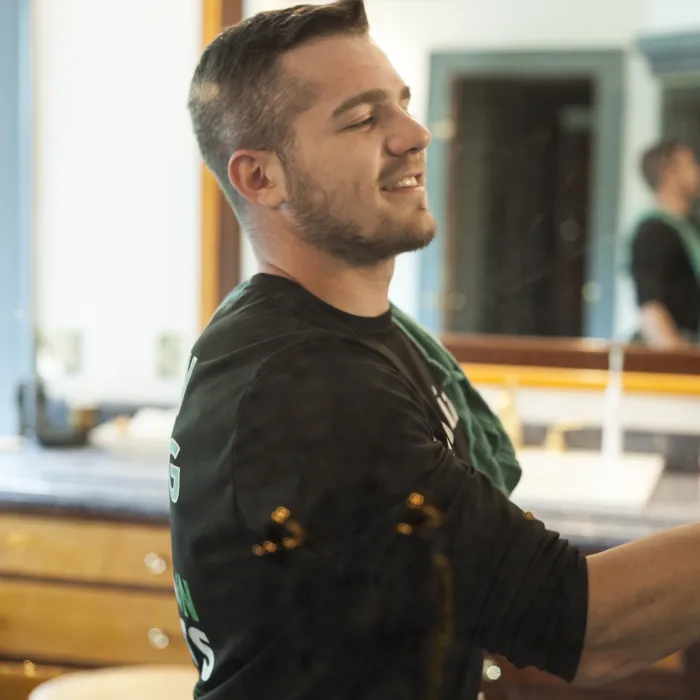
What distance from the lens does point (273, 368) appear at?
29.0 inches

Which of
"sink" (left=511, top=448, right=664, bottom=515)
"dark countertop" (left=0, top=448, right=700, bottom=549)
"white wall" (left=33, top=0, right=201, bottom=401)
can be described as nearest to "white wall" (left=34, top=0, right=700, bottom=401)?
"white wall" (left=33, top=0, right=201, bottom=401)

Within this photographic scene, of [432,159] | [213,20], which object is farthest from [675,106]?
[213,20]

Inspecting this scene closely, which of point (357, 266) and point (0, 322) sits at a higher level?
point (357, 266)

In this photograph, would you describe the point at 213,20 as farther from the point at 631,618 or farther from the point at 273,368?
the point at 631,618

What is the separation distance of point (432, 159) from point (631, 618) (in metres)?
1.25

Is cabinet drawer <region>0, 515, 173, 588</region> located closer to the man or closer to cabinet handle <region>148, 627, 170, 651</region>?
cabinet handle <region>148, 627, 170, 651</region>

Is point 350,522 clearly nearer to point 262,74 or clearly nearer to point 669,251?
point 262,74

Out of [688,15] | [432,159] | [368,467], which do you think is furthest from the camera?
[432,159]

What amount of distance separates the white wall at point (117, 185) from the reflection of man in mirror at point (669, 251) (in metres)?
0.78

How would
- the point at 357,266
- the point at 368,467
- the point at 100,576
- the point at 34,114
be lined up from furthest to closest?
the point at 34,114 < the point at 100,576 < the point at 357,266 < the point at 368,467

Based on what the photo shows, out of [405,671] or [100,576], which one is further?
[100,576]

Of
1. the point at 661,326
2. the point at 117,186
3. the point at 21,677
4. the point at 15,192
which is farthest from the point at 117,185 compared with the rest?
the point at 661,326

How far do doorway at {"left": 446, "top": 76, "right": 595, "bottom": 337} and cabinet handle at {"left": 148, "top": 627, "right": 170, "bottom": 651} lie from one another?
70 centimetres

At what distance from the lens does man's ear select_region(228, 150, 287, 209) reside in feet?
2.85
